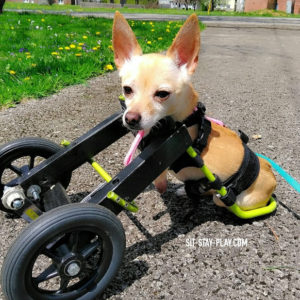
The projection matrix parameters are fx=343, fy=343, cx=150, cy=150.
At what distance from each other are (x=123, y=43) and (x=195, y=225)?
1.36 meters

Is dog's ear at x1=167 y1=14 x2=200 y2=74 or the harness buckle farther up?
dog's ear at x1=167 y1=14 x2=200 y2=74

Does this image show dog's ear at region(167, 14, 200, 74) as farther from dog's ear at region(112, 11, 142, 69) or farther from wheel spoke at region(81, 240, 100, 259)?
wheel spoke at region(81, 240, 100, 259)

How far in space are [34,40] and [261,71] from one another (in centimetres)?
505

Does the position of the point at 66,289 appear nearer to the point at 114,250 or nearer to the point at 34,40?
the point at 114,250

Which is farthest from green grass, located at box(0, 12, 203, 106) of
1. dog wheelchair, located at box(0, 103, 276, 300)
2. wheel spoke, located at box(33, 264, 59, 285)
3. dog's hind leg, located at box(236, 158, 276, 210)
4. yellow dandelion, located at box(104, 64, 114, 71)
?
dog's hind leg, located at box(236, 158, 276, 210)

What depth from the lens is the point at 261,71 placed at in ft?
23.0

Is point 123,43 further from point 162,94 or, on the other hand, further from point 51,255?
point 51,255

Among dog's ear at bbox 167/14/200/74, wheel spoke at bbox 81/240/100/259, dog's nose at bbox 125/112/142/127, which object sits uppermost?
dog's ear at bbox 167/14/200/74

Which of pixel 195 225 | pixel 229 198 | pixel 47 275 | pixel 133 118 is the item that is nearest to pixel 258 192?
pixel 229 198

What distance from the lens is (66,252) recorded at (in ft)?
5.61

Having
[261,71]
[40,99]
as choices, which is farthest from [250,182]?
[261,71]

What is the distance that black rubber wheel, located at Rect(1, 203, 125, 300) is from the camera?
151 cm

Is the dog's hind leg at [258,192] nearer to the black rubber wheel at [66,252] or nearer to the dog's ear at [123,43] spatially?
the black rubber wheel at [66,252]

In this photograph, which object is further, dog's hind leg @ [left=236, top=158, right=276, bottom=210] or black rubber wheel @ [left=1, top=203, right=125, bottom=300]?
dog's hind leg @ [left=236, top=158, right=276, bottom=210]
